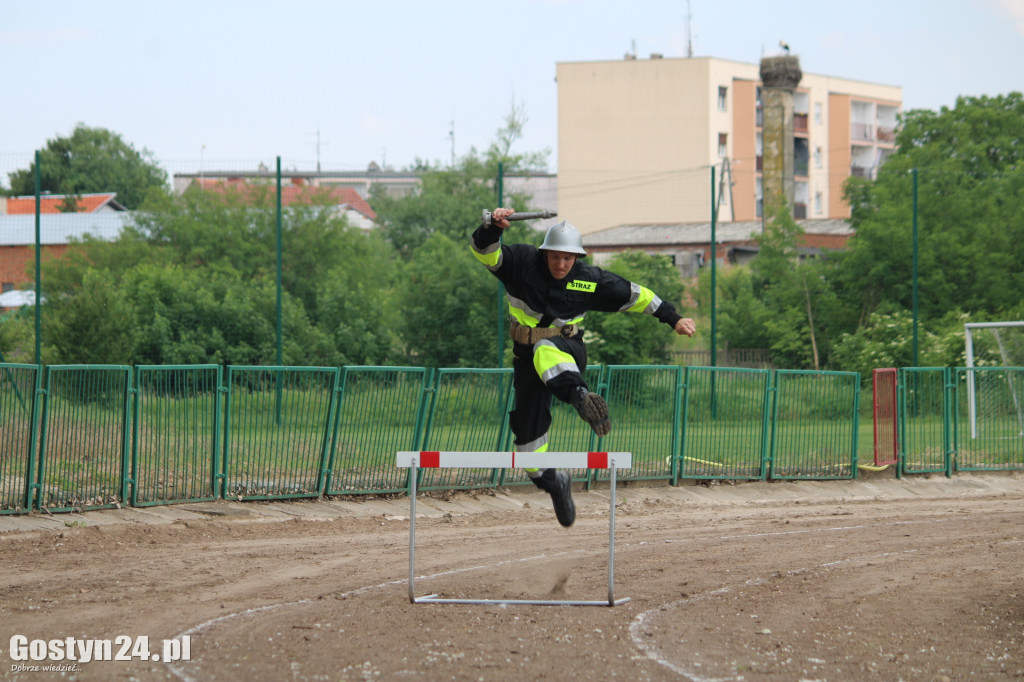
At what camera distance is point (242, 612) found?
8055mm

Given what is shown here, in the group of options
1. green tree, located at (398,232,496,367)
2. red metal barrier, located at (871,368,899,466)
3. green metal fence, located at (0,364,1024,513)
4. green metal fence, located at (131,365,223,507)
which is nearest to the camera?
green metal fence, located at (0,364,1024,513)

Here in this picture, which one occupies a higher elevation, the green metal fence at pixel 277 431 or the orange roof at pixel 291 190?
the orange roof at pixel 291 190

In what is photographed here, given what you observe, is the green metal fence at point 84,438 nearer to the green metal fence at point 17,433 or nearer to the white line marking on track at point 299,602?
the green metal fence at point 17,433

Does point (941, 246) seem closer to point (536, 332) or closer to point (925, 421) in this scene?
point (925, 421)

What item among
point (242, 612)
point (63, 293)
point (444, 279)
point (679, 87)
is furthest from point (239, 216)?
point (679, 87)

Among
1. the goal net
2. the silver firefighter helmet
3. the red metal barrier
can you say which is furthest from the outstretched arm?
the goal net

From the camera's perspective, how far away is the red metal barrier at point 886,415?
19109 millimetres

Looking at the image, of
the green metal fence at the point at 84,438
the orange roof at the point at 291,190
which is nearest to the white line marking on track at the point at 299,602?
the green metal fence at the point at 84,438

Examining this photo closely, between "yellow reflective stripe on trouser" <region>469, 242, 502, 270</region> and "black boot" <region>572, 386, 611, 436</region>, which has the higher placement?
"yellow reflective stripe on trouser" <region>469, 242, 502, 270</region>

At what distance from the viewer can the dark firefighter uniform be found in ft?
28.6

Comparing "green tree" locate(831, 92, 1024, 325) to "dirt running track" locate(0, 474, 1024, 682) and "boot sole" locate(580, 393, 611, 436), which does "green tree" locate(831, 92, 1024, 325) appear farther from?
"boot sole" locate(580, 393, 611, 436)

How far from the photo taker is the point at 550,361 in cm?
870

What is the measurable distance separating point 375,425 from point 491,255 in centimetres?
689

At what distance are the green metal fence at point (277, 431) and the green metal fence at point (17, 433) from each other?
2.32m
